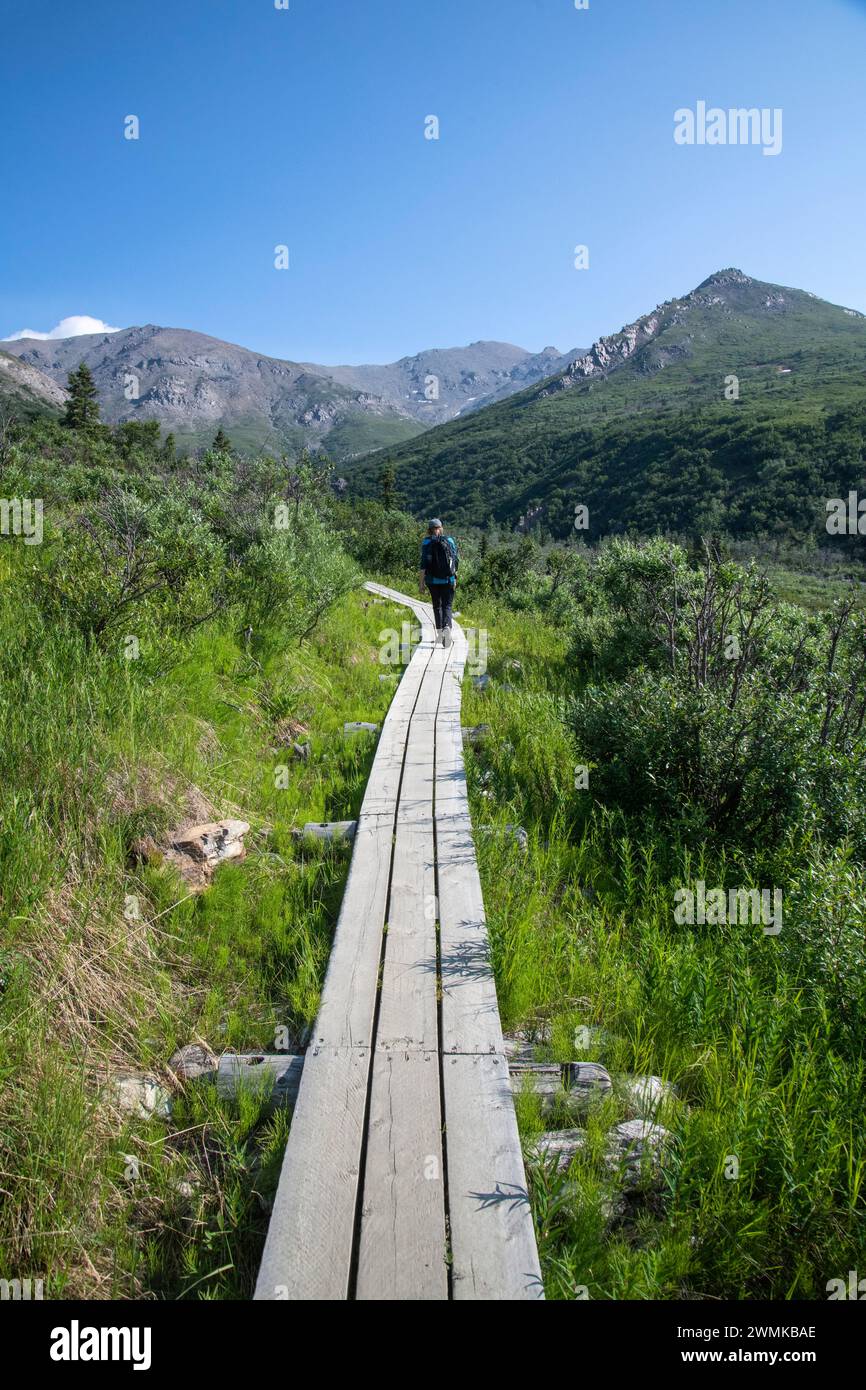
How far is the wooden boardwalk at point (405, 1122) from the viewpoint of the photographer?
5.96 feet

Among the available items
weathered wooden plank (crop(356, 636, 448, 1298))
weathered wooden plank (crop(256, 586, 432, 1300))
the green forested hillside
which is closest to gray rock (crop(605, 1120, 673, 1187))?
weathered wooden plank (crop(356, 636, 448, 1298))

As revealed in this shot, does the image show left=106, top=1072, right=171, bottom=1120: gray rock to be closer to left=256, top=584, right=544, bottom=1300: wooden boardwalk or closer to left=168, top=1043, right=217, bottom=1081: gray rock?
left=168, top=1043, right=217, bottom=1081: gray rock

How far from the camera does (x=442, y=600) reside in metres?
11.3

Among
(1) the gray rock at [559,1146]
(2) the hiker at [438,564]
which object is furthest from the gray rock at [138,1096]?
(2) the hiker at [438,564]

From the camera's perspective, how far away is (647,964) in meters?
3.32

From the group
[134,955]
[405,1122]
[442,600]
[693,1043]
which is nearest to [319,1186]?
[405,1122]

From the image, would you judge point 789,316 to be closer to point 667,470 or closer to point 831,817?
point 667,470

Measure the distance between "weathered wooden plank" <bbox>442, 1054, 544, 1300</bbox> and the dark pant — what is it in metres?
9.06

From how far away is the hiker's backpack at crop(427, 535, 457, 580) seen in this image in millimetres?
10711

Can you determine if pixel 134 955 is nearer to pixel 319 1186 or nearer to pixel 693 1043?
pixel 319 1186

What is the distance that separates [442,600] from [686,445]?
9612cm

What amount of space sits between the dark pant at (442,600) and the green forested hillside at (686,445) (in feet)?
24.2

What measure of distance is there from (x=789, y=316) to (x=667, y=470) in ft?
537
